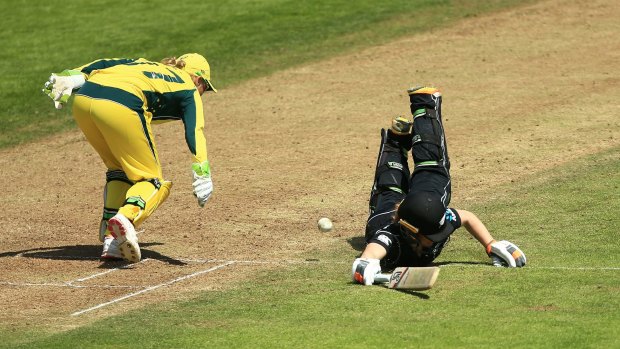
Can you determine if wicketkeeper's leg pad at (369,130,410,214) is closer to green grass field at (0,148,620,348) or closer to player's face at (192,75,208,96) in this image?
green grass field at (0,148,620,348)

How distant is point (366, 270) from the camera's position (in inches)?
403

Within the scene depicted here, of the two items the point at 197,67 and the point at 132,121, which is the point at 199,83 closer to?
the point at 197,67

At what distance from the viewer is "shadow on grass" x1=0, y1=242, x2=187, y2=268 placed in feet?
39.4

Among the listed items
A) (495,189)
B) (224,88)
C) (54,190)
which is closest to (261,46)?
(224,88)

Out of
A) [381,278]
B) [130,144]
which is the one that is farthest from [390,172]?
[130,144]

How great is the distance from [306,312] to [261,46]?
13.8 meters

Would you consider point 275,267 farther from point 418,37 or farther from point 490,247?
point 418,37

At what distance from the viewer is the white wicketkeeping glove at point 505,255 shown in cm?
1060

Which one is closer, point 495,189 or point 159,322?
point 159,322

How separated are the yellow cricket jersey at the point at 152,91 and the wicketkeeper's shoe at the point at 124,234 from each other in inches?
39.1

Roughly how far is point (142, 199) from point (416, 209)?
2.82m

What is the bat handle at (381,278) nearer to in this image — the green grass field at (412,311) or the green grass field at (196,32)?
the green grass field at (412,311)

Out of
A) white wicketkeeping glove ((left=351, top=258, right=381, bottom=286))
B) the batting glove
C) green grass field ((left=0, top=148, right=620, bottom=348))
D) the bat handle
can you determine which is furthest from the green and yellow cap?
the bat handle

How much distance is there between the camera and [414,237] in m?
10.5
